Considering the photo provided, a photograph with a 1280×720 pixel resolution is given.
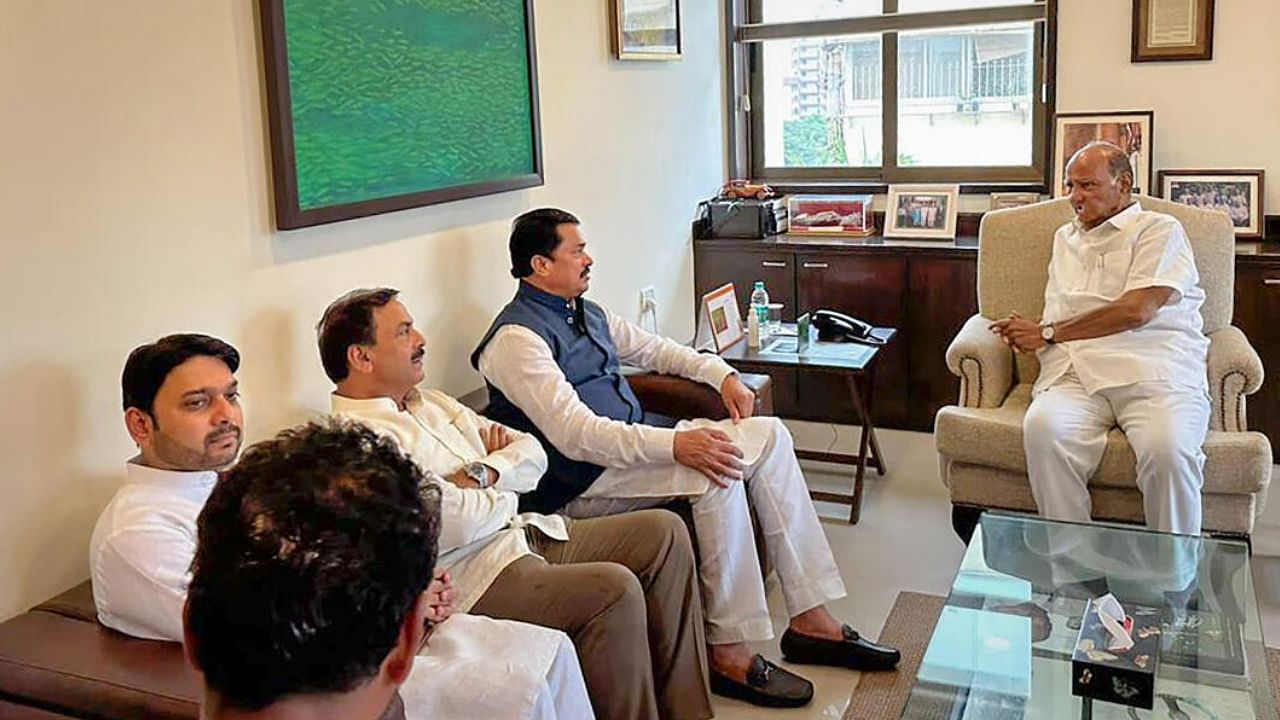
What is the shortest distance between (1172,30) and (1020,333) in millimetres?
1571

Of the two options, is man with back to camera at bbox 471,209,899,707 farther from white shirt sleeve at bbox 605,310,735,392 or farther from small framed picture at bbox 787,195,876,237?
small framed picture at bbox 787,195,876,237

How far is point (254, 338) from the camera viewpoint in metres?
2.45

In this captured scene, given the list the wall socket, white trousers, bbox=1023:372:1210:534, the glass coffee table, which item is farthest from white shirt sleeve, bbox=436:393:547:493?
the wall socket

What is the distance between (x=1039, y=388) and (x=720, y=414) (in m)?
0.96

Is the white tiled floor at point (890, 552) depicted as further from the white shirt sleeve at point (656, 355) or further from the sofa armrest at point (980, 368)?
the white shirt sleeve at point (656, 355)

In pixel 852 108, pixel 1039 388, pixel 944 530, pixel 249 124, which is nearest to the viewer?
pixel 249 124

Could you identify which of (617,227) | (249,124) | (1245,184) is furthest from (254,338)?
(1245,184)

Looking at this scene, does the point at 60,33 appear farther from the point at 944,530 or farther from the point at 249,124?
the point at 944,530

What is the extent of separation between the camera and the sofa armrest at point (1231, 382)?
3191mm

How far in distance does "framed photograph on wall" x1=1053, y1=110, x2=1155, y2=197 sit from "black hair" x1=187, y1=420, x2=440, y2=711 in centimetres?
385

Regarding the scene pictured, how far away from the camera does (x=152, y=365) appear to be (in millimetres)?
1943

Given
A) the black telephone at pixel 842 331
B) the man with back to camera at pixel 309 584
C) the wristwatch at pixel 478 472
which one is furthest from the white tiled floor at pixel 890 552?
the man with back to camera at pixel 309 584

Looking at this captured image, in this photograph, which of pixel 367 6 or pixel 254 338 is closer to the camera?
pixel 254 338

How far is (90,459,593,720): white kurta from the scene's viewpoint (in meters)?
1.84
